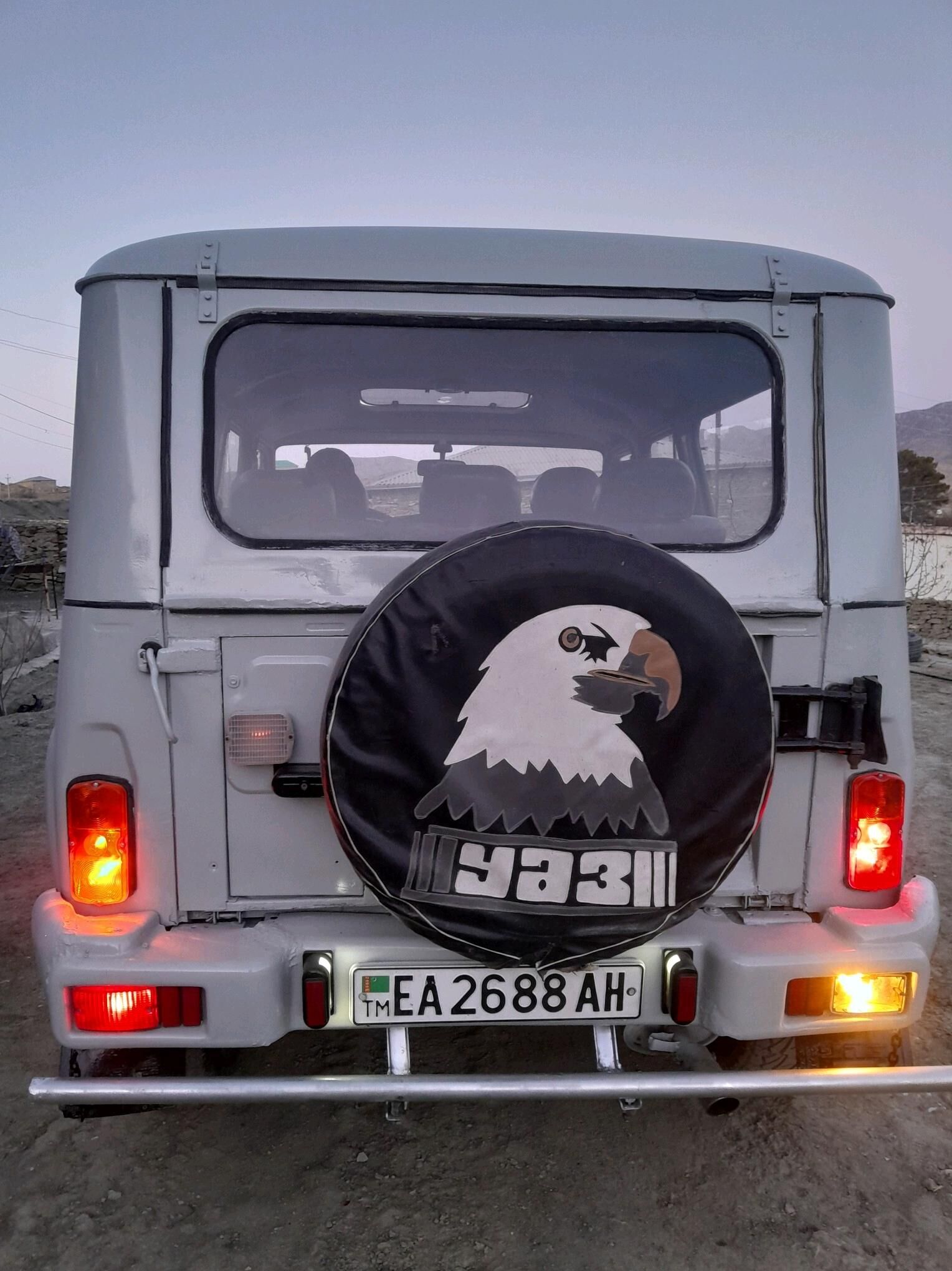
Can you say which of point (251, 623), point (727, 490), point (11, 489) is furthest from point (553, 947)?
point (11, 489)

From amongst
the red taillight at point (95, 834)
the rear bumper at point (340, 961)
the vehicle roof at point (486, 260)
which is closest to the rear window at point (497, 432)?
the vehicle roof at point (486, 260)

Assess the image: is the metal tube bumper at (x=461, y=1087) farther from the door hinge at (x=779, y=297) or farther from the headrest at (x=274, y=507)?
the door hinge at (x=779, y=297)

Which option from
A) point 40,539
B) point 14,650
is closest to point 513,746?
point 14,650

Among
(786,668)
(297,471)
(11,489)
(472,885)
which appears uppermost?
(11,489)

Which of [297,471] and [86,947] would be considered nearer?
[86,947]

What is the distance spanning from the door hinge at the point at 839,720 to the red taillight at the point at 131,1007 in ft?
5.01

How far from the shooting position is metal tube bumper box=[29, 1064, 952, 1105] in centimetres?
Result: 179

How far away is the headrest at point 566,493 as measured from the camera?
232 cm

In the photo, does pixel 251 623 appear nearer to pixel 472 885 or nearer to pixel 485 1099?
pixel 472 885

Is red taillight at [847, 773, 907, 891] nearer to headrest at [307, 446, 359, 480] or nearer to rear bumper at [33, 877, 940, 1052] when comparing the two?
rear bumper at [33, 877, 940, 1052]

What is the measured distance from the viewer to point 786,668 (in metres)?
2.12

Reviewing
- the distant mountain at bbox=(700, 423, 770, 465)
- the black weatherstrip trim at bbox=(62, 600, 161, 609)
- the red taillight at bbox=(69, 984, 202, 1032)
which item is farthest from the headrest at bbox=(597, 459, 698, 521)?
the red taillight at bbox=(69, 984, 202, 1032)

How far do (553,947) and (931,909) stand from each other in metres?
1.04

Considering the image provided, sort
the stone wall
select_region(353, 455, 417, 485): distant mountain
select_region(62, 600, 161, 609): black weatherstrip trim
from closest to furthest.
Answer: select_region(62, 600, 161, 609): black weatherstrip trim
select_region(353, 455, 417, 485): distant mountain
the stone wall
